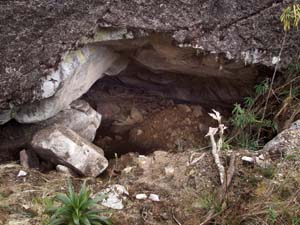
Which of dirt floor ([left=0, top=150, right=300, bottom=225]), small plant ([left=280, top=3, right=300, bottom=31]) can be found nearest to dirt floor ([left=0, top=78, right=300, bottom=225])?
dirt floor ([left=0, top=150, right=300, bottom=225])

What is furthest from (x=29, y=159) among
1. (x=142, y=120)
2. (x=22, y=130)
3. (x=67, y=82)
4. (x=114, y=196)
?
(x=142, y=120)

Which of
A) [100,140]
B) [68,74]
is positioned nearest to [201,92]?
[100,140]

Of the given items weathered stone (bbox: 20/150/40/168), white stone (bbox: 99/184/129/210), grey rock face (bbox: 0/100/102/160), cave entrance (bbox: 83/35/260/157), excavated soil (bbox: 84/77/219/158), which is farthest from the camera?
excavated soil (bbox: 84/77/219/158)

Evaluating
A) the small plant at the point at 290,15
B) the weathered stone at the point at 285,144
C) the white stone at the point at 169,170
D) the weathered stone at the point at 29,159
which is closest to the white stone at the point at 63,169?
the weathered stone at the point at 29,159

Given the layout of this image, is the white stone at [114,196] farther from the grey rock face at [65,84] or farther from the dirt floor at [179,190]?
the grey rock face at [65,84]

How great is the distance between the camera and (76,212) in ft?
7.07

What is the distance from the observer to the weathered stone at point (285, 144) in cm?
265

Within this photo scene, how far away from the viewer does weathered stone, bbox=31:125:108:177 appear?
2820 millimetres

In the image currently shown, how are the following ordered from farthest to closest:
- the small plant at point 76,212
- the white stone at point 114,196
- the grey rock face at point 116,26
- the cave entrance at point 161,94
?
the cave entrance at point 161,94
the grey rock face at point 116,26
the white stone at point 114,196
the small plant at point 76,212

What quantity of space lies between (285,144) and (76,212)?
142 centimetres

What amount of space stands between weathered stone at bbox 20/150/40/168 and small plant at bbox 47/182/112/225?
772 mm

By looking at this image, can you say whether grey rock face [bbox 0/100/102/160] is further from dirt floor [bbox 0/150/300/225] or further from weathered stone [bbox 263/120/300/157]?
weathered stone [bbox 263/120/300/157]

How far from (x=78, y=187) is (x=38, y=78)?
758 mm

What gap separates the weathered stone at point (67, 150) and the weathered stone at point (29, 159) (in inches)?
2.6
